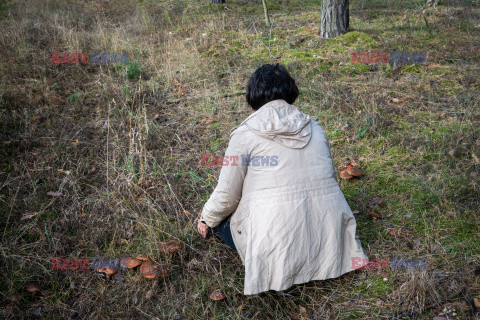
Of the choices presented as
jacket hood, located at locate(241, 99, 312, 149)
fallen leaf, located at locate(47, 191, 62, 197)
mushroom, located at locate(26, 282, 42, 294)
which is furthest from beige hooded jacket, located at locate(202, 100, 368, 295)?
fallen leaf, located at locate(47, 191, 62, 197)

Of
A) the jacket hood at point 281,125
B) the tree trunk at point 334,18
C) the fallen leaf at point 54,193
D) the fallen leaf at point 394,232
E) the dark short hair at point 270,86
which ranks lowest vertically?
the fallen leaf at point 394,232

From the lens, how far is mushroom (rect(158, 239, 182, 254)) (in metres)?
2.57

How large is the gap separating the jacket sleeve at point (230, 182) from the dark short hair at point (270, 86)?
32 cm

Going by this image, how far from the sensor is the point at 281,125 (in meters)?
1.99

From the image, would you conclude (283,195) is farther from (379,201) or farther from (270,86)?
(379,201)

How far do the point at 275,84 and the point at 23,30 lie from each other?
6822 mm

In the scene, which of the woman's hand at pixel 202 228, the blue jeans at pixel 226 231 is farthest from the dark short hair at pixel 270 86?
the woman's hand at pixel 202 228

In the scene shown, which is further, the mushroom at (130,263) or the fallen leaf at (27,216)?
the fallen leaf at (27,216)

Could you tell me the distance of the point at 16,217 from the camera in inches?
122

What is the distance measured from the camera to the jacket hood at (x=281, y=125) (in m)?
2.00

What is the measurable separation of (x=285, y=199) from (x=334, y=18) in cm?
560

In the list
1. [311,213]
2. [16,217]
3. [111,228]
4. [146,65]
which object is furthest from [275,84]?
[146,65]

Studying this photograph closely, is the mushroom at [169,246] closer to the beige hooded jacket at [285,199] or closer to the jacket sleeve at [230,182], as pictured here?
the jacket sleeve at [230,182]

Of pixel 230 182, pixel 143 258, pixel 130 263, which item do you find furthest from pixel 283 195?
pixel 130 263
